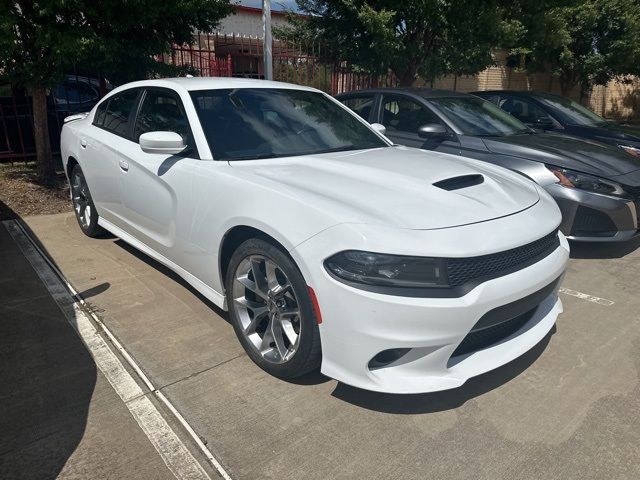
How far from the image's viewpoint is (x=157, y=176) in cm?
343

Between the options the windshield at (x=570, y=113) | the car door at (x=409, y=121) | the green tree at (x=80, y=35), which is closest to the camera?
the car door at (x=409, y=121)

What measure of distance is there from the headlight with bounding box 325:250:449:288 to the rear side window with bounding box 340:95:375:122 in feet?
13.3

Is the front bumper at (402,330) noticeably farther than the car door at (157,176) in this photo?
No

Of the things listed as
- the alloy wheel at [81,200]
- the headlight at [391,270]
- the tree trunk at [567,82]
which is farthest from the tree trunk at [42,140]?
the tree trunk at [567,82]

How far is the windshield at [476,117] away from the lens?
5.34m

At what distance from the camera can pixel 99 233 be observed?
5000 millimetres

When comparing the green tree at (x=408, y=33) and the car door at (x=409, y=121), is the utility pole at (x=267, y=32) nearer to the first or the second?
the green tree at (x=408, y=33)

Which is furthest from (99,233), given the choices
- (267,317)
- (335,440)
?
(335,440)

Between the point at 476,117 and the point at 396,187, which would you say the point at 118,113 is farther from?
the point at 476,117

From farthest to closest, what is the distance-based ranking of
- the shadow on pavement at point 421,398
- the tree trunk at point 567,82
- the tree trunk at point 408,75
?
the tree trunk at point 567,82 → the tree trunk at point 408,75 → the shadow on pavement at point 421,398

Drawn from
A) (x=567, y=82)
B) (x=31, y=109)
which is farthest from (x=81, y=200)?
(x=567, y=82)

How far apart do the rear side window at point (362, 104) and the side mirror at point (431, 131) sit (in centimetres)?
107

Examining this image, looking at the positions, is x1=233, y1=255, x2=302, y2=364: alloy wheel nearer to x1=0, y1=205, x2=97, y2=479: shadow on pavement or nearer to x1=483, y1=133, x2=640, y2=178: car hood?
x1=0, y1=205, x2=97, y2=479: shadow on pavement

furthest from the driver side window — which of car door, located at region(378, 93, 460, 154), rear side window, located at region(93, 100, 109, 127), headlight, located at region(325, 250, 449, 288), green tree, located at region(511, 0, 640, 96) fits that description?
green tree, located at region(511, 0, 640, 96)
